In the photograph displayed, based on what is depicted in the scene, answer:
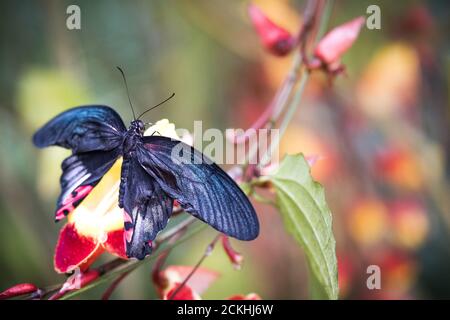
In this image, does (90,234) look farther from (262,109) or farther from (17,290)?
(262,109)

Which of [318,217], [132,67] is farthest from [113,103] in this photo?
[318,217]

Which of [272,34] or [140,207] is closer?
[140,207]

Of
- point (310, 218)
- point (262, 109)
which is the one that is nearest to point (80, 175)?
point (310, 218)

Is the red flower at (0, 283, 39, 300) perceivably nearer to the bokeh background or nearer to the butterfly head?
the butterfly head

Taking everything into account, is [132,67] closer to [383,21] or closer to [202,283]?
[383,21]

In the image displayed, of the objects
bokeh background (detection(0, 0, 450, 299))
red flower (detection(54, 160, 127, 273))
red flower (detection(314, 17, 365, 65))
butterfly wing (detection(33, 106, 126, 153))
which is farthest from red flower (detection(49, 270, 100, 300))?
bokeh background (detection(0, 0, 450, 299))

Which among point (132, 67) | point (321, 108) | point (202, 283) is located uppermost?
point (132, 67)
